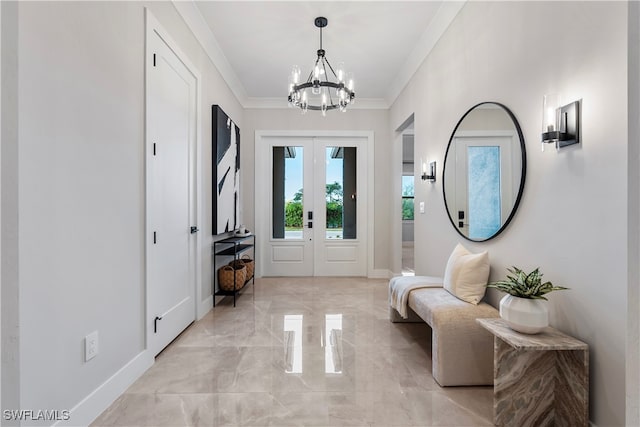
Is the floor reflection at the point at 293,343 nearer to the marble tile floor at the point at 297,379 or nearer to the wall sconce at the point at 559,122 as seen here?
the marble tile floor at the point at 297,379

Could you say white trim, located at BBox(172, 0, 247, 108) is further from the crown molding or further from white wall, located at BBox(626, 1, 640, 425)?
white wall, located at BBox(626, 1, 640, 425)

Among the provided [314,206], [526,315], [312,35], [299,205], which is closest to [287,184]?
[299,205]

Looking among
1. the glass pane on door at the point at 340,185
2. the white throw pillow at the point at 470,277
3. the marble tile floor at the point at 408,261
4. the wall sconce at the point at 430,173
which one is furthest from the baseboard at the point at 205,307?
the marble tile floor at the point at 408,261

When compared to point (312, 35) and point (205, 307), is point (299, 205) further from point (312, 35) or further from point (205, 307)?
point (312, 35)

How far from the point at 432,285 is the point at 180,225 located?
7.48 ft

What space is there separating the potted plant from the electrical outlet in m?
2.17

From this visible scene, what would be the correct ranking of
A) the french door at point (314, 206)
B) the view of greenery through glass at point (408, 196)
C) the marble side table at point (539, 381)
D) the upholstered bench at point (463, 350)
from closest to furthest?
the marble side table at point (539, 381) → the upholstered bench at point (463, 350) → the french door at point (314, 206) → the view of greenery through glass at point (408, 196)

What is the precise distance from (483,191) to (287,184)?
3.44 meters

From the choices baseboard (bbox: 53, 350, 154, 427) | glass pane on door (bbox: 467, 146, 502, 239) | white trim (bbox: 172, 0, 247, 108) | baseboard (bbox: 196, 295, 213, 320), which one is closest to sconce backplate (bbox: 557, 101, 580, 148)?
glass pane on door (bbox: 467, 146, 502, 239)

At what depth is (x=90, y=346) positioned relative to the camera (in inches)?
64.4

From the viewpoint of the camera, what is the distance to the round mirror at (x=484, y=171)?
6.56 feet

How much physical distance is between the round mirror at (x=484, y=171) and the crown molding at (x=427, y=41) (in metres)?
1.01

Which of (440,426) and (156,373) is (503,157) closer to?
(440,426)

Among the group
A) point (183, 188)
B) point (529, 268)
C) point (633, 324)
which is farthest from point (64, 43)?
point (529, 268)
